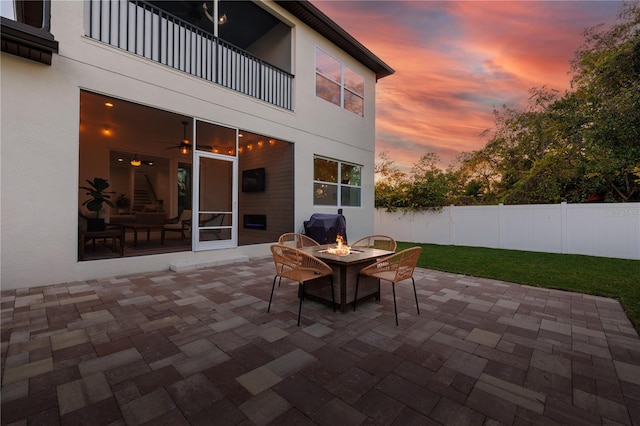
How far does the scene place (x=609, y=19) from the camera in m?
8.48

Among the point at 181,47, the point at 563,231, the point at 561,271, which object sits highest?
the point at 181,47

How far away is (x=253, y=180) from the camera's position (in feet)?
29.0

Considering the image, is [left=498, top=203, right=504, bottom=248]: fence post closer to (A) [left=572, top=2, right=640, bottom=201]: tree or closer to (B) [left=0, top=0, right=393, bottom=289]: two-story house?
(A) [left=572, top=2, right=640, bottom=201]: tree

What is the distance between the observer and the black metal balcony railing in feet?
15.5

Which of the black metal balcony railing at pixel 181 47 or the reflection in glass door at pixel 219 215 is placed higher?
the black metal balcony railing at pixel 181 47

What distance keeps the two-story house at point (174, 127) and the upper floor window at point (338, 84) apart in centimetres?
5

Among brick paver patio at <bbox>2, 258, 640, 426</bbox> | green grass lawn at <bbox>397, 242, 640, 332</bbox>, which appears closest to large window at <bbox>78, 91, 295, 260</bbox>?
brick paver patio at <bbox>2, 258, 640, 426</bbox>

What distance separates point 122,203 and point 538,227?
47.1 ft

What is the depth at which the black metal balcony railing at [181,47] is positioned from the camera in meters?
4.73

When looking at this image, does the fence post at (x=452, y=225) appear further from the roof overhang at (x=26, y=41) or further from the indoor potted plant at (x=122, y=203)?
the indoor potted plant at (x=122, y=203)

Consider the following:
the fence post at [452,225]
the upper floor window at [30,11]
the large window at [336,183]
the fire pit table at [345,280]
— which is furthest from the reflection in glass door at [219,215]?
the fence post at [452,225]

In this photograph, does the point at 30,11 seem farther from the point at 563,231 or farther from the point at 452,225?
the point at 563,231

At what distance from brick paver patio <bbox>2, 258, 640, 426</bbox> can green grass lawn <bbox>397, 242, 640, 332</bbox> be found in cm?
63

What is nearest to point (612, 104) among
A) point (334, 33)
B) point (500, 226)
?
point (500, 226)
